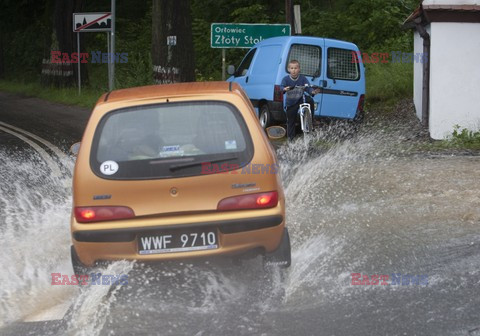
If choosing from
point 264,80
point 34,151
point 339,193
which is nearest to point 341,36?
point 264,80

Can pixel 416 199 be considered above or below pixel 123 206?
below

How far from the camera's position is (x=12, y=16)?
4297cm

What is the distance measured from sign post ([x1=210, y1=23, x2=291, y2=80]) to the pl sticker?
15.9 metres

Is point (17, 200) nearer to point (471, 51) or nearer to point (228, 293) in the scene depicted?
point (228, 293)

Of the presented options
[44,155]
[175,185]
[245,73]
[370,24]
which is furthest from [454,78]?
Answer: [370,24]

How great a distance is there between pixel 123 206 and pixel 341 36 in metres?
23.6

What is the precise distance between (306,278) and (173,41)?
52.9 ft

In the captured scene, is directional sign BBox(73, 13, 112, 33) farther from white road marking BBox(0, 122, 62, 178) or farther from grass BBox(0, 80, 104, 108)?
white road marking BBox(0, 122, 62, 178)

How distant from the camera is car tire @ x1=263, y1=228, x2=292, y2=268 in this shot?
6.51 m

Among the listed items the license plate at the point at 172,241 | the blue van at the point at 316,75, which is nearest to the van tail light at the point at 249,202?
the license plate at the point at 172,241

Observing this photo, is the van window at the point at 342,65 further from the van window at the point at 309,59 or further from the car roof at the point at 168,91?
the car roof at the point at 168,91

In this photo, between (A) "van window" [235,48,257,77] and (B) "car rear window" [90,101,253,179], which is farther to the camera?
(A) "van window" [235,48,257,77]

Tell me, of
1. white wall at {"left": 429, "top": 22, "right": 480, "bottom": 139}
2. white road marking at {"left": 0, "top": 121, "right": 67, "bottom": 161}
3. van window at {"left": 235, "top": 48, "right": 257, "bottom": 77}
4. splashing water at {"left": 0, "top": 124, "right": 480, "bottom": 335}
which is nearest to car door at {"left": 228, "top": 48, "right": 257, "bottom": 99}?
van window at {"left": 235, "top": 48, "right": 257, "bottom": 77}

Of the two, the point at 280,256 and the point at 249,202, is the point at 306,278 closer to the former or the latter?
the point at 280,256
